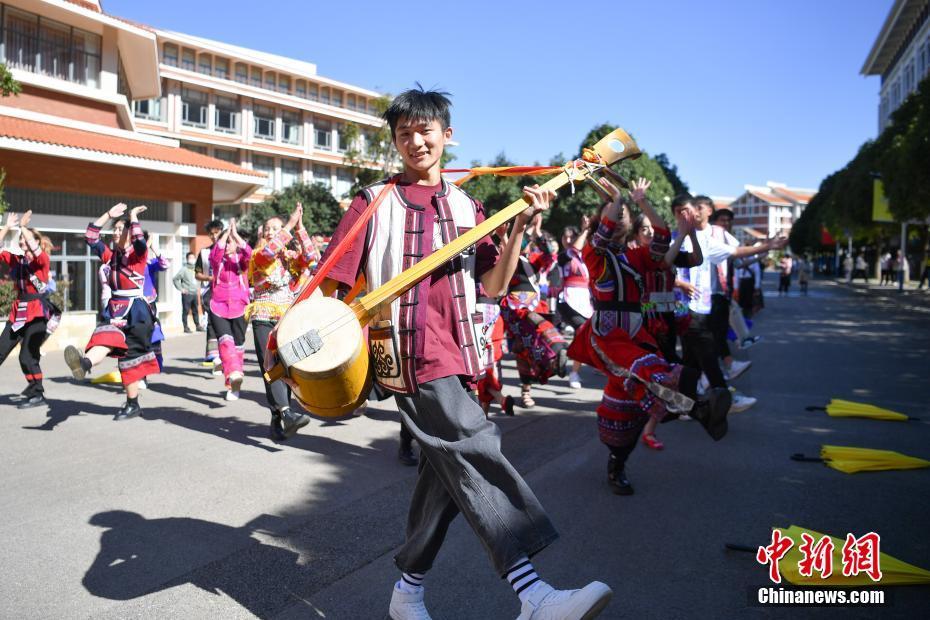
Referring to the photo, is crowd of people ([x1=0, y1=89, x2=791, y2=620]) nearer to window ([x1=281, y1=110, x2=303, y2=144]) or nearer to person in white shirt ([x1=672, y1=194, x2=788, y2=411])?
person in white shirt ([x1=672, y1=194, x2=788, y2=411])

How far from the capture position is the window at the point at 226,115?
46.6m

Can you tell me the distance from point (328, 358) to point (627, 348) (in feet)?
8.56

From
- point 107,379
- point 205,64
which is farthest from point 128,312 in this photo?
point 205,64

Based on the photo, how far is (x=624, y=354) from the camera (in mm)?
4672

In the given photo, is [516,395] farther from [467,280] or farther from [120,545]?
[467,280]

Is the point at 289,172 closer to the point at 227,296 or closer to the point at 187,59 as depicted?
the point at 187,59

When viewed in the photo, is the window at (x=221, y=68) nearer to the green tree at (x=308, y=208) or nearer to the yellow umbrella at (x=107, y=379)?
the green tree at (x=308, y=208)

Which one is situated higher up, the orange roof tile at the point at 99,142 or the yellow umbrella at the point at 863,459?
the orange roof tile at the point at 99,142

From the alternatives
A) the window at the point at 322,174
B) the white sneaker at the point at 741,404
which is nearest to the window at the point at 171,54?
the window at the point at 322,174

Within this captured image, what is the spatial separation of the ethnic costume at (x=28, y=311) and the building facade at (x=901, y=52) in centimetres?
5384

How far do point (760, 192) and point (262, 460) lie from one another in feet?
586

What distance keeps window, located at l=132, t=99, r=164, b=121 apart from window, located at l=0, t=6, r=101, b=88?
2725 cm

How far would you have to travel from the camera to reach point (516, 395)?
27.9 feet

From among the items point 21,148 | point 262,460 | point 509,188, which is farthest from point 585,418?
point 509,188
